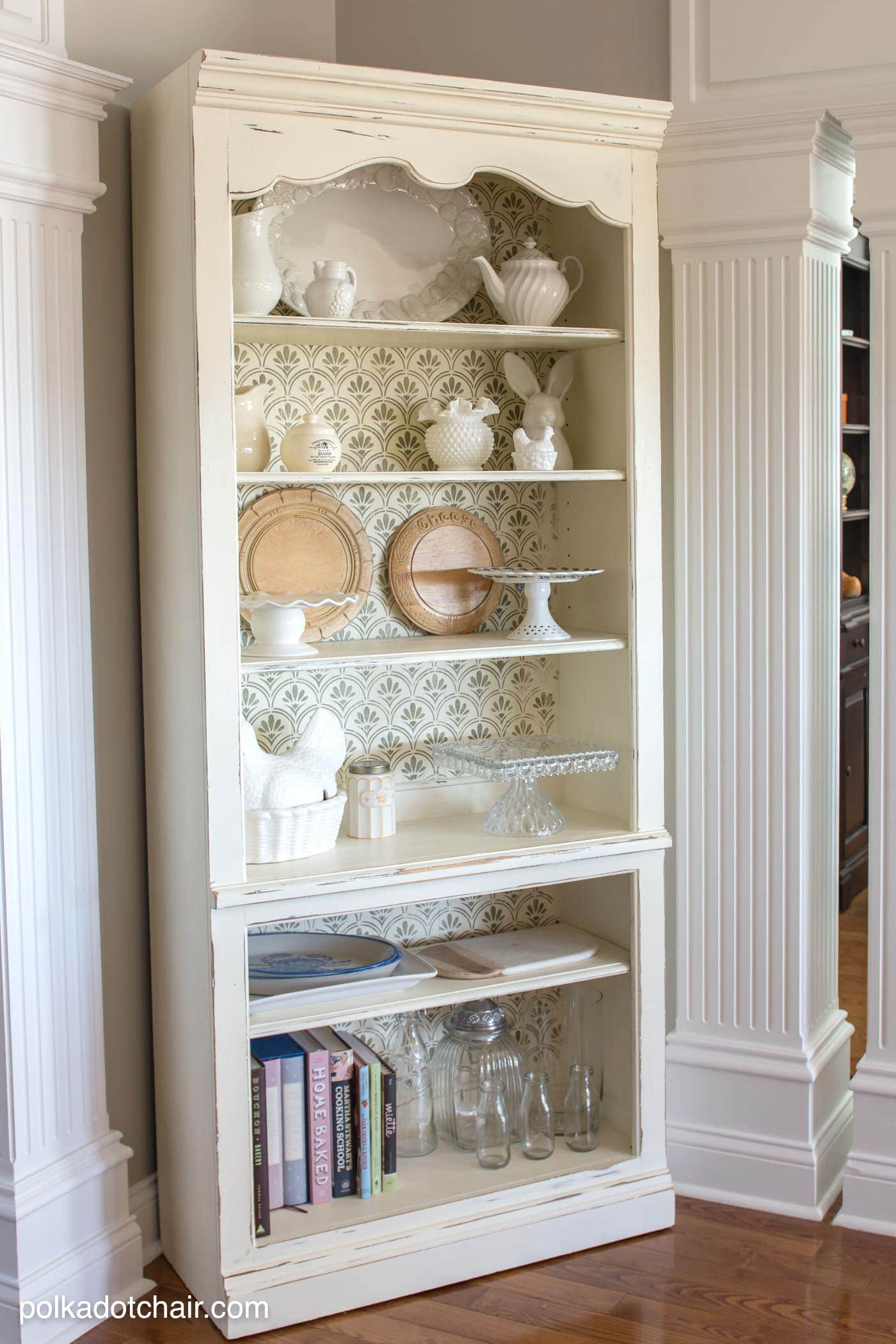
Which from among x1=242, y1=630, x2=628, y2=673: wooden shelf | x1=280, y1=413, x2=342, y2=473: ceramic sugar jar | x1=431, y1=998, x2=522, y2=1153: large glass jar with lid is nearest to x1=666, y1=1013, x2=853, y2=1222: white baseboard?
x1=431, y1=998, x2=522, y2=1153: large glass jar with lid

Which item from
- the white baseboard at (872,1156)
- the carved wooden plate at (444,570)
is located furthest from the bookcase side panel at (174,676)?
the white baseboard at (872,1156)

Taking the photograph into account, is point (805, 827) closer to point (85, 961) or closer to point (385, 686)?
point (385, 686)

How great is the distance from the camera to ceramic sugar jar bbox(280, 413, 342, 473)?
2.48 meters

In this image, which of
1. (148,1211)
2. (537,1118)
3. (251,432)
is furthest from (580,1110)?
(251,432)

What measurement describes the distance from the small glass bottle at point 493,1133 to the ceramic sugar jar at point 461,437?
1.29 metres

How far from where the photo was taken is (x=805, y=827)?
278 centimetres

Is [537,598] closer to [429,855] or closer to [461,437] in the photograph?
[461,437]

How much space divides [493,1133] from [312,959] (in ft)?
1.69

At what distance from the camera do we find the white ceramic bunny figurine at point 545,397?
Answer: 277 centimetres

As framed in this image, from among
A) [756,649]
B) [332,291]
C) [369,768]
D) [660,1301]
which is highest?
[332,291]

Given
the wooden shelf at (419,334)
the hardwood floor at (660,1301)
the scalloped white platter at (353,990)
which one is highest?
the wooden shelf at (419,334)

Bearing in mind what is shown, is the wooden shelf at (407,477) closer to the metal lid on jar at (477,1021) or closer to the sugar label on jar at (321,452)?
the sugar label on jar at (321,452)

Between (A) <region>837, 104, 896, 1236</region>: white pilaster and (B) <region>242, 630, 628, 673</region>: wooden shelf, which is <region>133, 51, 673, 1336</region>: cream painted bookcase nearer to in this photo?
(B) <region>242, 630, 628, 673</region>: wooden shelf

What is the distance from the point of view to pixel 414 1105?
2.75 metres
